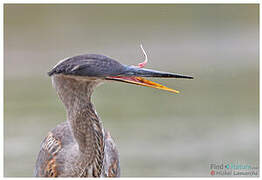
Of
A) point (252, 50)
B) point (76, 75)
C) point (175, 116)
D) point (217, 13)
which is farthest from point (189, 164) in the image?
point (217, 13)

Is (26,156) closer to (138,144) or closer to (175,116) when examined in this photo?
(138,144)

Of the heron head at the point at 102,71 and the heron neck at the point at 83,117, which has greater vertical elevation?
the heron head at the point at 102,71

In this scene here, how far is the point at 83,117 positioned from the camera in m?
3.01

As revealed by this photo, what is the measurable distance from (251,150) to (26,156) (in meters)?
2.12

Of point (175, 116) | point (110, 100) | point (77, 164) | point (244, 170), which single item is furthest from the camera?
point (110, 100)

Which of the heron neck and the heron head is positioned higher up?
the heron head

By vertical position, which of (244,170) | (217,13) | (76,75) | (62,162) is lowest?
(244,170)

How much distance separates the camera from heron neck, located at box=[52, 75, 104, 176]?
9.78 feet

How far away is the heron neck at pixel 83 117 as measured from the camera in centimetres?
298

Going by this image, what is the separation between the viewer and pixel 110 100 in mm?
7340

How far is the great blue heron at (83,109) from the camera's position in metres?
2.88

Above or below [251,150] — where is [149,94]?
above

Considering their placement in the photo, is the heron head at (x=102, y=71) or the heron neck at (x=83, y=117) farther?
the heron neck at (x=83, y=117)

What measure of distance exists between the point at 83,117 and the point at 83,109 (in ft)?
0.14
